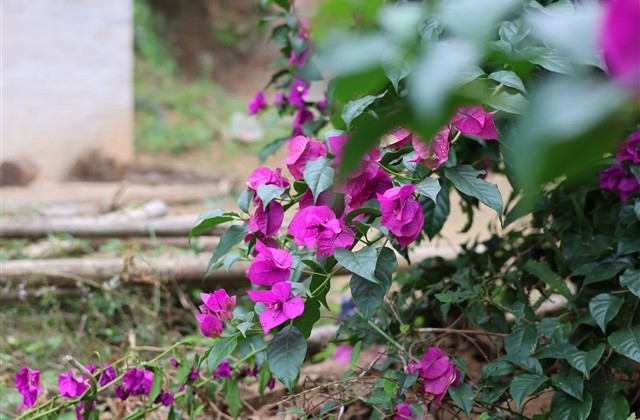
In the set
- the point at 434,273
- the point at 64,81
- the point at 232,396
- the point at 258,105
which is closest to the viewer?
the point at 232,396

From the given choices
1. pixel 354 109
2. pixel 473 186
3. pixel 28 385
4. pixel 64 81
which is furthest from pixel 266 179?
pixel 64 81

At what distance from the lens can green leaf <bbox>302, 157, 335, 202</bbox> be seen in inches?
43.0

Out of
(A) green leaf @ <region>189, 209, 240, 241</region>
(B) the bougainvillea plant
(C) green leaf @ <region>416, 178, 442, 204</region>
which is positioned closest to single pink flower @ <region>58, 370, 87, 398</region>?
(B) the bougainvillea plant

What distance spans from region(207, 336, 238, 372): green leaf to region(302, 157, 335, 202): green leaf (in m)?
0.25

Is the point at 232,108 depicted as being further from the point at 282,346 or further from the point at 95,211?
the point at 282,346

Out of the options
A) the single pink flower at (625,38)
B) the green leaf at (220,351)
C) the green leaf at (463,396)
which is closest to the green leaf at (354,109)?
the green leaf at (220,351)

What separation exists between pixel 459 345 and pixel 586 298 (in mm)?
346

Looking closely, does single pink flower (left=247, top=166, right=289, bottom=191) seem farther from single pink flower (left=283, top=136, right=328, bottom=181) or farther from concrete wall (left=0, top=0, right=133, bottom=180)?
concrete wall (left=0, top=0, right=133, bottom=180)

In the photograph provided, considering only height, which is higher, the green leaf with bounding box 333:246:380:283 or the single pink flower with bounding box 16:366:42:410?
the green leaf with bounding box 333:246:380:283

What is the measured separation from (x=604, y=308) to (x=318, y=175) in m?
0.55

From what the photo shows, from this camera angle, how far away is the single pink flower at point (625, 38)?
0.94 ft

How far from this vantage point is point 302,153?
1.19m

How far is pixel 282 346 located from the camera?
1144 mm

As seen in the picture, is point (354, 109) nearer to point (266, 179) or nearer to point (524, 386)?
point (266, 179)
